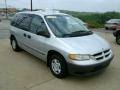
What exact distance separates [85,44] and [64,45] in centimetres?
55

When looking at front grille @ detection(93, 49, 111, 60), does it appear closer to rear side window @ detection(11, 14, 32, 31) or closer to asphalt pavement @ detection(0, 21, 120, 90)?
asphalt pavement @ detection(0, 21, 120, 90)

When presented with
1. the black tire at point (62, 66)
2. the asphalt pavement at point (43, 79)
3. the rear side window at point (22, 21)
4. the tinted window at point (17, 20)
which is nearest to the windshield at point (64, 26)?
the black tire at point (62, 66)

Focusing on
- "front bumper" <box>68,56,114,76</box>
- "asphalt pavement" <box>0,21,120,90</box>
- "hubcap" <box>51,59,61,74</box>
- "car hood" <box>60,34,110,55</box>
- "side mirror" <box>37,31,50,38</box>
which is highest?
"side mirror" <box>37,31,50,38</box>

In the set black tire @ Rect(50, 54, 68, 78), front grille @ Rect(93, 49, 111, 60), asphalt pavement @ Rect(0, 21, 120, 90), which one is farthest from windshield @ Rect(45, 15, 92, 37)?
asphalt pavement @ Rect(0, 21, 120, 90)

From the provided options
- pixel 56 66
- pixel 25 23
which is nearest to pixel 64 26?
pixel 56 66

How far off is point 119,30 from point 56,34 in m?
6.06

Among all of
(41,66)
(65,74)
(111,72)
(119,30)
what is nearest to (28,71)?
(41,66)

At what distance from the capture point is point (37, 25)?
18.0 ft

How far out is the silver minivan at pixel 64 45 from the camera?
13.7 ft

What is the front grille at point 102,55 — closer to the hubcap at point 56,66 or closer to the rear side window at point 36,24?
the hubcap at point 56,66

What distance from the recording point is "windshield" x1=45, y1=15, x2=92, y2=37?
4887 mm

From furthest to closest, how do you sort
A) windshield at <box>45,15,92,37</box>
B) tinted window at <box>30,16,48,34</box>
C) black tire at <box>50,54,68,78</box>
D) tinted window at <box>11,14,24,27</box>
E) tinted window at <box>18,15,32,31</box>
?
1. tinted window at <box>11,14,24,27</box>
2. tinted window at <box>18,15,32,31</box>
3. tinted window at <box>30,16,48,34</box>
4. windshield at <box>45,15,92,37</box>
5. black tire at <box>50,54,68,78</box>

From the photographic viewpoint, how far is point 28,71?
16.8 ft

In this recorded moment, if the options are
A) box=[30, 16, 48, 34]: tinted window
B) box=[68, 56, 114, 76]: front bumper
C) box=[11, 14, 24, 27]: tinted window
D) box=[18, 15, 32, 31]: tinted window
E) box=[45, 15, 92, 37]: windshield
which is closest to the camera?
box=[68, 56, 114, 76]: front bumper
